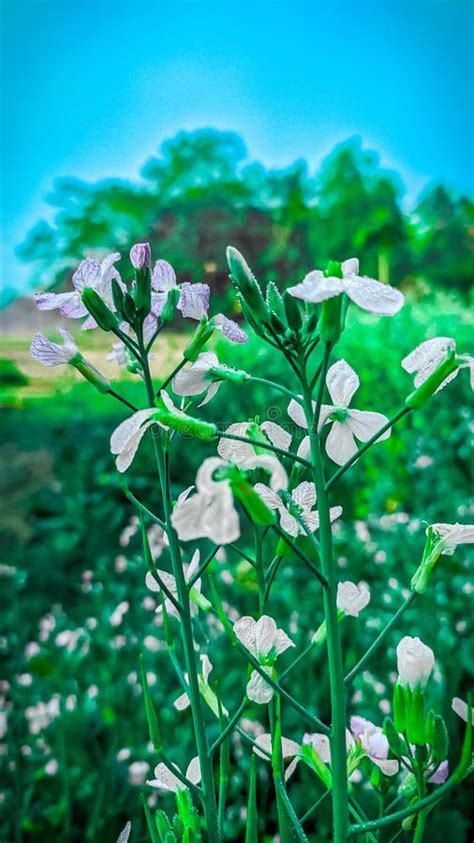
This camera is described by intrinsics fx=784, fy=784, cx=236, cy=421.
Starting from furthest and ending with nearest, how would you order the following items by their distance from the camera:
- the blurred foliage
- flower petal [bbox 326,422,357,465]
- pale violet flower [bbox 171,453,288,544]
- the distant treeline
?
the distant treeline
the blurred foliage
flower petal [bbox 326,422,357,465]
pale violet flower [bbox 171,453,288,544]

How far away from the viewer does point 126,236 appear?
115 inches

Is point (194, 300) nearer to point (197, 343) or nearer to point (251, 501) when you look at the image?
point (197, 343)

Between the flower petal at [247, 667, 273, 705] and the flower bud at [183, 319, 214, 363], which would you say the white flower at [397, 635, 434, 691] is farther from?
the flower bud at [183, 319, 214, 363]

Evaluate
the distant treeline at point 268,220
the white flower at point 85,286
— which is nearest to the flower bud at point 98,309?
the white flower at point 85,286

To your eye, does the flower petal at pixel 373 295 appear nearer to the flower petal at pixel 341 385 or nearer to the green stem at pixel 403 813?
the flower petal at pixel 341 385

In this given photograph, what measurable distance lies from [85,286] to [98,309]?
14 mm

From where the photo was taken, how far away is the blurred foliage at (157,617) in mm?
855

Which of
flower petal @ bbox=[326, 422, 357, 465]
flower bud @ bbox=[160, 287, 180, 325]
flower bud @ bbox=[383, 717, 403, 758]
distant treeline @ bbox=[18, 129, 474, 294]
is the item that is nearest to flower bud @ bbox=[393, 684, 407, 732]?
flower bud @ bbox=[383, 717, 403, 758]

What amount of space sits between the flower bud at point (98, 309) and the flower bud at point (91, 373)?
26 mm

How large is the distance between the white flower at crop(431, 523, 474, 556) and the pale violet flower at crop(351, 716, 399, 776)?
0.12 m

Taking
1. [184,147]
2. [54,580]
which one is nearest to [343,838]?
[54,580]

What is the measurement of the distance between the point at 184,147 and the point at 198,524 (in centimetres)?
320

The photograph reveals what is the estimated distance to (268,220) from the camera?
309cm

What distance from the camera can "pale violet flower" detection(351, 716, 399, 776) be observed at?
0.40m
